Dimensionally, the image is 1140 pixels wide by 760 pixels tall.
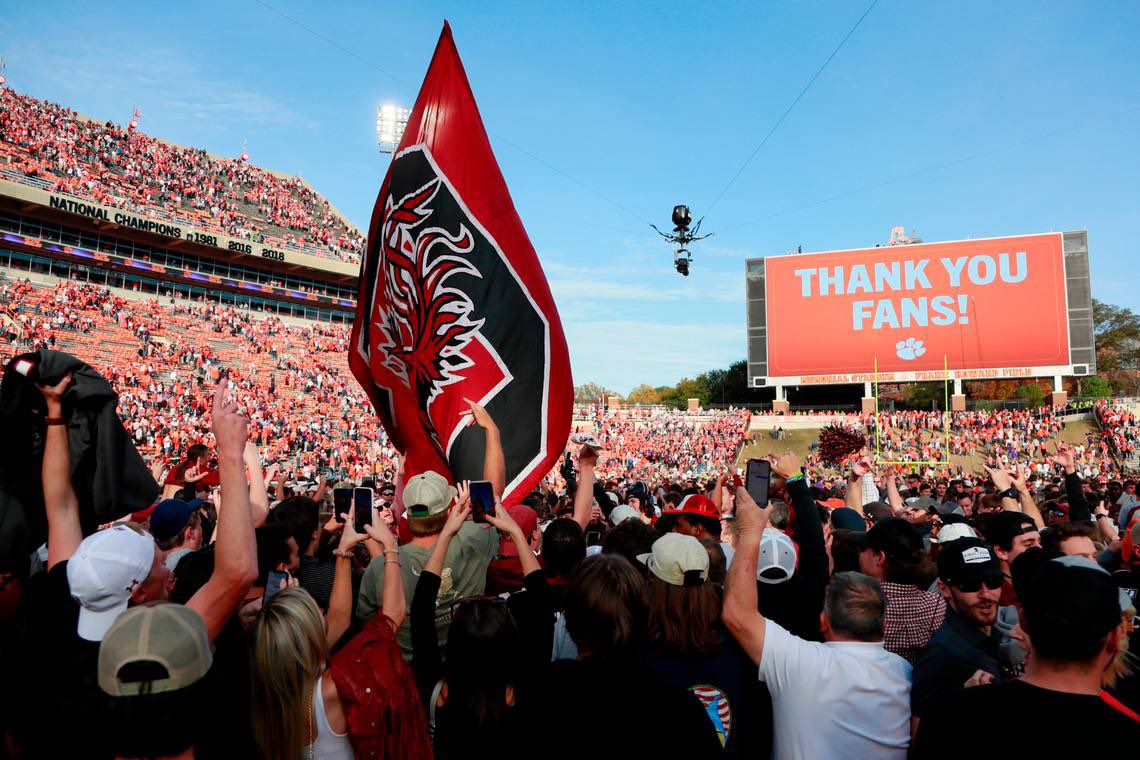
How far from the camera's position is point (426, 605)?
2.56m

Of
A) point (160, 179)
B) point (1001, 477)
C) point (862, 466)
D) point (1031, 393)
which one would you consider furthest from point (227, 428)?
point (1031, 393)

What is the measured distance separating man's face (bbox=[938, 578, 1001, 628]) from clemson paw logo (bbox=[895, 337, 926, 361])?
46.7 meters

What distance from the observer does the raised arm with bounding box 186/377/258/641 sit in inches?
82.4

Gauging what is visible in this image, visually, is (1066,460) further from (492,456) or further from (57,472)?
(57,472)

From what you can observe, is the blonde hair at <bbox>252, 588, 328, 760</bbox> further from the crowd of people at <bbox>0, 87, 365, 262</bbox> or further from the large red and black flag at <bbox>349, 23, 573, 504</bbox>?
the crowd of people at <bbox>0, 87, 365, 262</bbox>

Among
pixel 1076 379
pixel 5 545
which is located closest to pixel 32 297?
pixel 5 545

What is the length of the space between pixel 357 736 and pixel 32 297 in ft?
125

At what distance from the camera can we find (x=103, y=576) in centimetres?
207

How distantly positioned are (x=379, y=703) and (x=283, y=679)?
27cm

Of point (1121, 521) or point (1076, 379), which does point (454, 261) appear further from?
point (1076, 379)

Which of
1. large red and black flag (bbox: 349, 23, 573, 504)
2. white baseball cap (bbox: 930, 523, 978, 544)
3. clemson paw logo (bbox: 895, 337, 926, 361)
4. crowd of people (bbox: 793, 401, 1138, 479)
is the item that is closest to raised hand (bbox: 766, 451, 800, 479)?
white baseball cap (bbox: 930, 523, 978, 544)

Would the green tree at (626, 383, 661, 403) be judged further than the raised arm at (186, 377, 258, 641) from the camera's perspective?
Yes

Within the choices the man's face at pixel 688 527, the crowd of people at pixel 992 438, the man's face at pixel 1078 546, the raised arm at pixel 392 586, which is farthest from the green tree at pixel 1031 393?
the raised arm at pixel 392 586

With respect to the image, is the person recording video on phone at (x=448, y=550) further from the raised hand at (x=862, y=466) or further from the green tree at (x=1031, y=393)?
the green tree at (x=1031, y=393)
